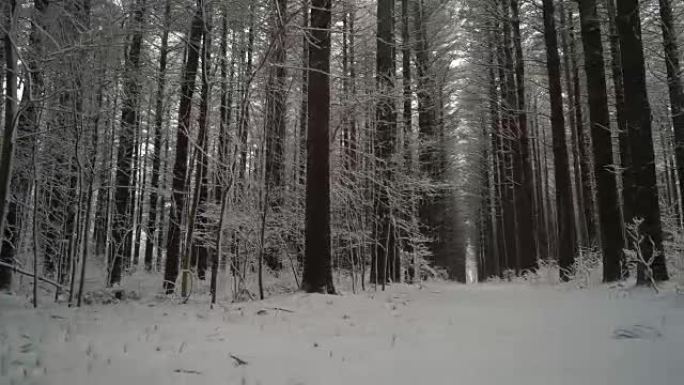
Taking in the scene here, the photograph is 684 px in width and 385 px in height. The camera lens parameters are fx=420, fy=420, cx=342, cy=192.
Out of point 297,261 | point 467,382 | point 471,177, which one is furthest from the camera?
point 471,177

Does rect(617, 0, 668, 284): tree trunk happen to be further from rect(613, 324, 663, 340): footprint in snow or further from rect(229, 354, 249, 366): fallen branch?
rect(229, 354, 249, 366): fallen branch

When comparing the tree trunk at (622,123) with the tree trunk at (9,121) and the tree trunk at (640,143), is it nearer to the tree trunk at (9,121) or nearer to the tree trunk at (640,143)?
the tree trunk at (640,143)

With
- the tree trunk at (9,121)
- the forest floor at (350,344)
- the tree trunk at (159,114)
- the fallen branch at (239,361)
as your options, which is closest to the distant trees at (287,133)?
the tree trunk at (9,121)

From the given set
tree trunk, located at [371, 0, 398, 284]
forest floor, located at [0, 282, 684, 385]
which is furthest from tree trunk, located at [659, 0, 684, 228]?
tree trunk, located at [371, 0, 398, 284]

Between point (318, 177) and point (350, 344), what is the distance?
399 centimetres

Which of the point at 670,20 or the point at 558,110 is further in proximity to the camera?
the point at 558,110

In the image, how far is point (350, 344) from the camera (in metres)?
3.57

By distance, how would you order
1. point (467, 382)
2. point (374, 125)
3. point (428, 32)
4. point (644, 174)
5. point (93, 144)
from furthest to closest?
point (428, 32) < point (374, 125) < point (93, 144) < point (644, 174) < point (467, 382)

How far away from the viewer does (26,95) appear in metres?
5.01

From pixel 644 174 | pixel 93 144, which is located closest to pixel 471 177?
pixel 644 174

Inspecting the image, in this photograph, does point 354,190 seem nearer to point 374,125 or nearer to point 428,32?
point 374,125

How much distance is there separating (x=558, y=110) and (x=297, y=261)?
7.65 meters

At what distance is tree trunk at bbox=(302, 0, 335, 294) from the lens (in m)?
6.94

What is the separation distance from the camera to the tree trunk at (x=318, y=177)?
6.94 m
